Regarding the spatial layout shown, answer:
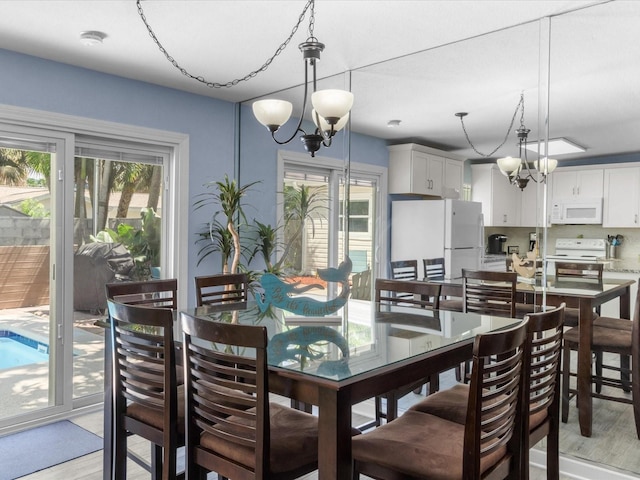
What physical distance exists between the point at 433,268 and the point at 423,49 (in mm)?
1462

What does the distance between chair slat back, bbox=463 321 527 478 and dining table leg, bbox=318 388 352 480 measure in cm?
35

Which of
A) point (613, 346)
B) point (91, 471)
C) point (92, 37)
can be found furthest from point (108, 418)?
point (613, 346)

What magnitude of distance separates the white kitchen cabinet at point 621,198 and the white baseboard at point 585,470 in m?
1.31

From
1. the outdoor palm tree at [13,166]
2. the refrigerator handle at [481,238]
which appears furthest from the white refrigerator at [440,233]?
the outdoor palm tree at [13,166]

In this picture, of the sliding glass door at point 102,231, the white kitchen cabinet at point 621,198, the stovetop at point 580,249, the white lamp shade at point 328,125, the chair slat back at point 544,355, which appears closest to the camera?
the chair slat back at point 544,355

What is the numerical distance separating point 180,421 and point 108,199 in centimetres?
236

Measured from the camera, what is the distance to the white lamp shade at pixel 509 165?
3.07 meters

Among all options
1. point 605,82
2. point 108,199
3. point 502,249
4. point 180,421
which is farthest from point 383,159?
point 180,421

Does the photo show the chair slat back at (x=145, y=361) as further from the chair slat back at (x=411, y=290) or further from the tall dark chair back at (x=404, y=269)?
the tall dark chair back at (x=404, y=269)

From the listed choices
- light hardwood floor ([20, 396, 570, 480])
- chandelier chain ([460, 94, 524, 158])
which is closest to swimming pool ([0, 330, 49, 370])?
light hardwood floor ([20, 396, 570, 480])

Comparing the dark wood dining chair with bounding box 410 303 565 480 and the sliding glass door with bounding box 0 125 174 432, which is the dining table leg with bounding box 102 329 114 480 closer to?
the sliding glass door with bounding box 0 125 174 432

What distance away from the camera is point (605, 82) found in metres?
2.89

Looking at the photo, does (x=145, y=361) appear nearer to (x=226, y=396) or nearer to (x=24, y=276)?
(x=226, y=396)

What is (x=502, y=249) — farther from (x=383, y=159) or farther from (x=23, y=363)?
(x=23, y=363)
